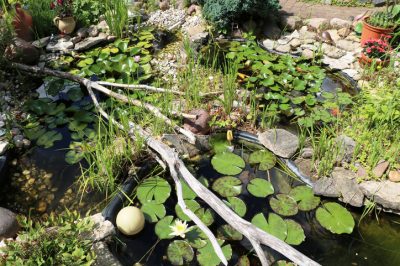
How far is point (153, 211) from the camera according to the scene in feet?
9.95

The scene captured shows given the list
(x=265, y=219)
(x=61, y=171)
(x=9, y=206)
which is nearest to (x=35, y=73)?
(x=61, y=171)

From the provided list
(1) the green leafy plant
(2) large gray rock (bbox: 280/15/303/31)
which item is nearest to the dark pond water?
(1) the green leafy plant

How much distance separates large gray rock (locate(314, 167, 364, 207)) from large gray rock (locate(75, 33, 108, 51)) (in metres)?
3.54

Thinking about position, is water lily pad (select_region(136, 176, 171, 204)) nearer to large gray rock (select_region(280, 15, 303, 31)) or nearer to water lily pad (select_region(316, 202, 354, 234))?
water lily pad (select_region(316, 202, 354, 234))

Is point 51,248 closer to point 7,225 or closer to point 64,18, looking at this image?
point 7,225

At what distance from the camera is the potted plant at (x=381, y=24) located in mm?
4699

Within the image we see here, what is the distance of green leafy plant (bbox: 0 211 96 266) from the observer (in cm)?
221

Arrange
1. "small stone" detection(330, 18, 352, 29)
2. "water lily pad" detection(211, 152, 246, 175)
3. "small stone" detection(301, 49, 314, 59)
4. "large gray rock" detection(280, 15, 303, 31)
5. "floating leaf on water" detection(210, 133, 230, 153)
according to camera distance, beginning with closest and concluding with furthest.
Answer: "water lily pad" detection(211, 152, 246, 175), "floating leaf on water" detection(210, 133, 230, 153), "small stone" detection(301, 49, 314, 59), "small stone" detection(330, 18, 352, 29), "large gray rock" detection(280, 15, 303, 31)

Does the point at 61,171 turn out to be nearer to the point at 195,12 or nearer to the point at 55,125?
the point at 55,125

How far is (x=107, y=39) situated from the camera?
5336mm

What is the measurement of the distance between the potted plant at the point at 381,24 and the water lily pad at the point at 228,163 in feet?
8.53

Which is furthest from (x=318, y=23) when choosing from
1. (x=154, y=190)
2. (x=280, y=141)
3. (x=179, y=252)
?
(x=179, y=252)

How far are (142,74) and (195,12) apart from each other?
199 cm

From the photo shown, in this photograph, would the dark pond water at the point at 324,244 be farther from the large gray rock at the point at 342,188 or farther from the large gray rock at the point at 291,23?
the large gray rock at the point at 291,23
